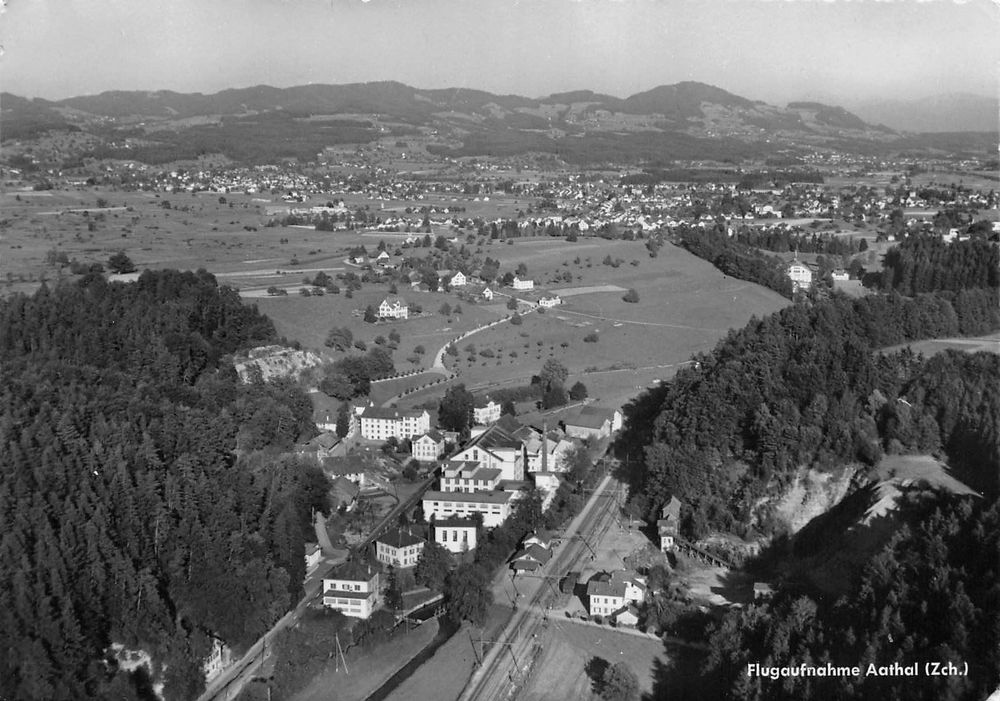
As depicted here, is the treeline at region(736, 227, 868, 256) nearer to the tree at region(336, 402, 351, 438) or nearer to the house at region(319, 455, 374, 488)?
the tree at region(336, 402, 351, 438)

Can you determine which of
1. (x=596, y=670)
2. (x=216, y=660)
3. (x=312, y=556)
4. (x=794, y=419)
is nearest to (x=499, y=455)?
(x=312, y=556)

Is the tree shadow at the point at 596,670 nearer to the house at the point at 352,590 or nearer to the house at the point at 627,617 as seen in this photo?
the house at the point at 627,617

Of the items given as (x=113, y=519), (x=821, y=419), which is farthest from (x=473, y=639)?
(x=821, y=419)

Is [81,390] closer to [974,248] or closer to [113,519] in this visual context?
[113,519]

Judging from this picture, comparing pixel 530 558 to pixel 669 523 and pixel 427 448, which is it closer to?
pixel 669 523

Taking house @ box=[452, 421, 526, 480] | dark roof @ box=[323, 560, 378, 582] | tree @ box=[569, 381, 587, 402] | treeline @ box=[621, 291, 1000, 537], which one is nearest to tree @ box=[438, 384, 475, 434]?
house @ box=[452, 421, 526, 480]

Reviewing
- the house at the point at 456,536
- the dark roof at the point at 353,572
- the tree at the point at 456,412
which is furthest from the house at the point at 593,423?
the dark roof at the point at 353,572
